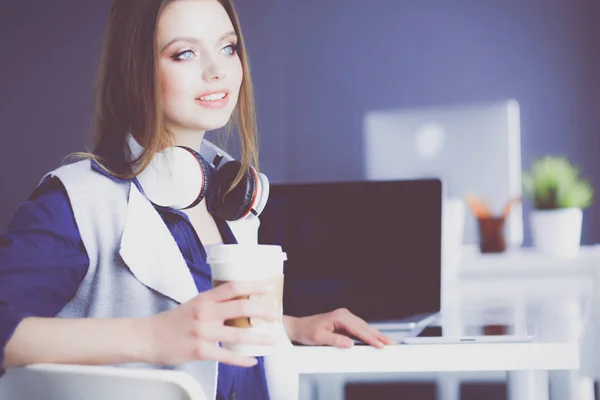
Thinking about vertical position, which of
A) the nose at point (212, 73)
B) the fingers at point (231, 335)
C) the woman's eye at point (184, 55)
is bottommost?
the fingers at point (231, 335)

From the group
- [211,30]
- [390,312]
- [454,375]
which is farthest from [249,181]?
[454,375]

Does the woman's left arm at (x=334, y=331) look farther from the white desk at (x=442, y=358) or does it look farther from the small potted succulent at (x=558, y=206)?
the small potted succulent at (x=558, y=206)

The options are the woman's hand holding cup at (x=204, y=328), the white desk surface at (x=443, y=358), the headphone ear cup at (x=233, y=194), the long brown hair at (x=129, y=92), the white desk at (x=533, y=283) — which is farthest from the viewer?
the white desk at (x=533, y=283)

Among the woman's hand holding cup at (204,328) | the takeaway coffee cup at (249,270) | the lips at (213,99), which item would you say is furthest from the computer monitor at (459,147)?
the woman's hand holding cup at (204,328)

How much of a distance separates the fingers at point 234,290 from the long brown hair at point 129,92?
39 centimetres

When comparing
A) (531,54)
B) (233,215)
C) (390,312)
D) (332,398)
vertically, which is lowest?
(332,398)

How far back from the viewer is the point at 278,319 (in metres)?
0.96

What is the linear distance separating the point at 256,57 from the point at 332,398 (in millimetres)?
3432

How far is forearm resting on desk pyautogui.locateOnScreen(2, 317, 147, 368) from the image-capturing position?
90 cm

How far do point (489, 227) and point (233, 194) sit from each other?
1.41 m

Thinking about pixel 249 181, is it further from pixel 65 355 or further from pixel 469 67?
pixel 469 67

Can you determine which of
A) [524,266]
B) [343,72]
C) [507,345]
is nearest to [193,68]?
[507,345]

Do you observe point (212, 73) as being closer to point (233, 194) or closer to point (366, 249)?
point (233, 194)

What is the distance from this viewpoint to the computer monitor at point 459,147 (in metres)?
3.24
